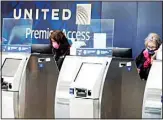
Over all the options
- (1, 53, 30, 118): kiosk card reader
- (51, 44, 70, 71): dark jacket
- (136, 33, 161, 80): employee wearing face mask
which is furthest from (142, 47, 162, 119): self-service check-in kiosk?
(51, 44, 70, 71): dark jacket

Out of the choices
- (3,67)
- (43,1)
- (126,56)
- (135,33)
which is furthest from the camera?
(43,1)

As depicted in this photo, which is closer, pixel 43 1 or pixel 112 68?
pixel 112 68

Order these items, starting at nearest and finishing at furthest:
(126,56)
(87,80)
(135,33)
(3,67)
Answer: (87,80) < (126,56) < (3,67) < (135,33)

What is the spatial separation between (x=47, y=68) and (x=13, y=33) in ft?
2.51

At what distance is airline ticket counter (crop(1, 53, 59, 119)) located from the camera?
5793 millimetres

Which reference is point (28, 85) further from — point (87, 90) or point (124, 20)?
point (124, 20)

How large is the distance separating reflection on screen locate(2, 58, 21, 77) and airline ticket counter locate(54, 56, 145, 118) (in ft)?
2.24

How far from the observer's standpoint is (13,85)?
5.75 m

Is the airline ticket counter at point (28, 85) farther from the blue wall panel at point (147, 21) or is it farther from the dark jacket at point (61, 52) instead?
the blue wall panel at point (147, 21)

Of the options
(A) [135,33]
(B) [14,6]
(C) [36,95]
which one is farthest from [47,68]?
(B) [14,6]

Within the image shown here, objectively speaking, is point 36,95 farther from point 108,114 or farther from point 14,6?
point 14,6

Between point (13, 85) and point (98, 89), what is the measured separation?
129 cm

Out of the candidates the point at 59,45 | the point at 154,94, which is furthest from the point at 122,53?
the point at 59,45

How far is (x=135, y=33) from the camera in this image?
6.66 meters
